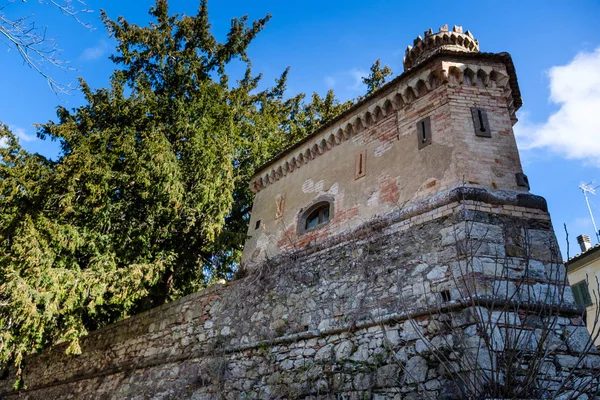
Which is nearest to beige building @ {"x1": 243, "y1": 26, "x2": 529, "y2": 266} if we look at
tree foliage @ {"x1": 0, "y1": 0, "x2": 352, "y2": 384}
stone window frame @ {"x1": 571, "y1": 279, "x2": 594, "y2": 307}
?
tree foliage @ {"x1": 0, "y1": 0, "x2": 352, "y2": 384}

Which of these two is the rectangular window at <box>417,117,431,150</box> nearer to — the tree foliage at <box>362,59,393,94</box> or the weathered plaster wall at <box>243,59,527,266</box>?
the weathered plaster wall at <box>243,59,527,266</box>

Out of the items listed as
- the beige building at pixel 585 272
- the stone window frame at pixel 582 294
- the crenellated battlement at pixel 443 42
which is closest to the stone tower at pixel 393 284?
the crenellated battlement at pixel 443 42

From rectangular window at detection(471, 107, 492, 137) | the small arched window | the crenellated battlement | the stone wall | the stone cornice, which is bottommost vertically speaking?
the stone wall

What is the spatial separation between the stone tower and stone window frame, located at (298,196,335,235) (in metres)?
0.03

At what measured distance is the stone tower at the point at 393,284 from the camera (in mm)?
4445

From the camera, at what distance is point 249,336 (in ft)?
22.1

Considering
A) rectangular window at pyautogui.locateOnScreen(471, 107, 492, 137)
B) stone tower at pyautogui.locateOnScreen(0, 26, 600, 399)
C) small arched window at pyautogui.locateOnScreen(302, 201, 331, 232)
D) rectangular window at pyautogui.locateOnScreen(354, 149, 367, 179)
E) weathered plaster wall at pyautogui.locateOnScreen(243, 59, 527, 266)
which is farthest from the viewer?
small arched window at pyautogui.locateOnScreen(302, 201, 331, 232)

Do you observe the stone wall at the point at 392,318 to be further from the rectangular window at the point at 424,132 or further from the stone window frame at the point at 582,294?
the stone window frame at the point at 582,294

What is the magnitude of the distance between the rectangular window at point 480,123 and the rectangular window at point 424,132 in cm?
67

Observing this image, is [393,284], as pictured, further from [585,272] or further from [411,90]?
[585,272]

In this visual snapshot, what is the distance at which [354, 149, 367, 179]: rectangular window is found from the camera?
7.26 metres

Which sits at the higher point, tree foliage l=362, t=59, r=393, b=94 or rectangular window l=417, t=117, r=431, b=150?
tree foliage l=362, t=59, r=393, b=94

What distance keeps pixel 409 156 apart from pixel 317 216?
2.13m

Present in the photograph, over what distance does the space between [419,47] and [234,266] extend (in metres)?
7.31
